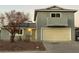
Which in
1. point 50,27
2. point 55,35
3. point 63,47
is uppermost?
point 50,27

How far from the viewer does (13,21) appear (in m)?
1.36

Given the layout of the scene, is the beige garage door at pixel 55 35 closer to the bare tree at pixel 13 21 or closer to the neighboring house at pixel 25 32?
the neighboring house at pixel 25 32

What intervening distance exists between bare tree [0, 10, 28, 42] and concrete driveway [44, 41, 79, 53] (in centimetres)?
43

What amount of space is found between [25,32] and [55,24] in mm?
393

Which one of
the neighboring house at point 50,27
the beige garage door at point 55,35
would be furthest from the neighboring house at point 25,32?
the beige garage door at point 55,35

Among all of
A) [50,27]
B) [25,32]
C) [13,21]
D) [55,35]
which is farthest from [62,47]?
[13,21]

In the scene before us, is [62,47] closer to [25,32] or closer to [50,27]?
[50,27]

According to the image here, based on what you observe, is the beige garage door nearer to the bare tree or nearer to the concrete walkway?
the concrete walkway

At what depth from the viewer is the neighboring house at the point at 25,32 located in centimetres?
133

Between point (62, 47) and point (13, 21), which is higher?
point (13, 21)
